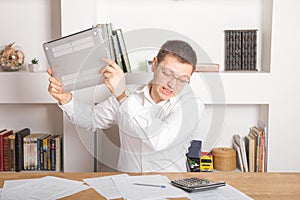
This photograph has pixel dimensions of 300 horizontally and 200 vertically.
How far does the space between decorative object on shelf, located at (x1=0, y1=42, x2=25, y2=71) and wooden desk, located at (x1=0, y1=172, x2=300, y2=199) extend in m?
1.07

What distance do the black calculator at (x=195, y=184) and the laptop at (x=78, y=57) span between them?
59 cm

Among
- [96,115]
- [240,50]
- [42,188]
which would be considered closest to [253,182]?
[42,188]

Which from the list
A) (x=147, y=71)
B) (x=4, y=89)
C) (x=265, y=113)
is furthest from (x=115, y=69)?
(x=265, y=113)

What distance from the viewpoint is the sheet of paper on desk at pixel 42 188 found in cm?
147

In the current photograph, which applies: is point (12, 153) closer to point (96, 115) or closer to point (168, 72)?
point (96, 115)

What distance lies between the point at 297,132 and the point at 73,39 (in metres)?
1.54

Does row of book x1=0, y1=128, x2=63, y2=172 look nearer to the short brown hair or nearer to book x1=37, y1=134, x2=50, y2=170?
book x1=37, y1=134, x2=50, y2=170

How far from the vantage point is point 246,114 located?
2850mm

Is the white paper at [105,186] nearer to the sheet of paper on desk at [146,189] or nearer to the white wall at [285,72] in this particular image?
the sheet of paper on desk at [146,189]

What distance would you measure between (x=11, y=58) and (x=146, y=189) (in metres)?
1.49

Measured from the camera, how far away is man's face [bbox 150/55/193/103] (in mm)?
1803

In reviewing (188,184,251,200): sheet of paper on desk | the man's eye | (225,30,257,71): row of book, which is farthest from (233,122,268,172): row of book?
(188,184,251,200): sheet of paper on desk

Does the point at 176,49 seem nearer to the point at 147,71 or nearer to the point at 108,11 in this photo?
the point at 147,71

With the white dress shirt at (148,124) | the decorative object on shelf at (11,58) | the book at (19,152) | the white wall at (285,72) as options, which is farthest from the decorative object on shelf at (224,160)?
the decorative object on shelf at (11,58)
